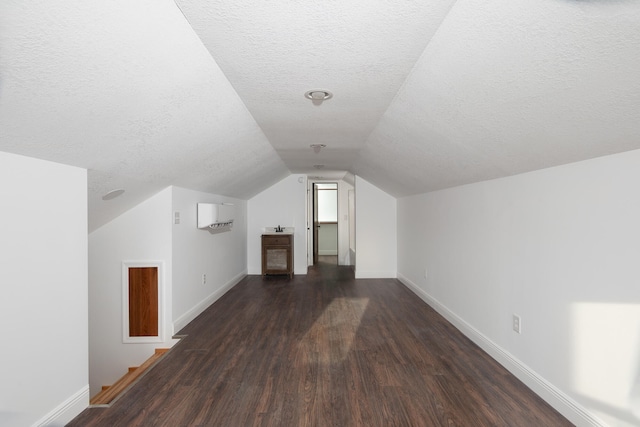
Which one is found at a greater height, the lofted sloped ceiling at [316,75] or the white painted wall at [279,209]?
the lofted sloped ceiling at [316,75]

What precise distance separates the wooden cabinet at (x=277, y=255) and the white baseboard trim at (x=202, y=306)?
0.69 meters

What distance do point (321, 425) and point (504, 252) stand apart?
1.94 m

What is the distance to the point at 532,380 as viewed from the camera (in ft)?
7.98

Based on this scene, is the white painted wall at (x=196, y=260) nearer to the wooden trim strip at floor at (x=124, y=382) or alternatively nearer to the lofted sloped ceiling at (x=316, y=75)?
the wooden trim strip at floor at (x=124, y=382)

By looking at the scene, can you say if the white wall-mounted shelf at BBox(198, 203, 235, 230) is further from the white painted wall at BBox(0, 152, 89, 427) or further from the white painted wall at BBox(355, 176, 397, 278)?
the white painted wall at BBox(355, 176, 397, 278)

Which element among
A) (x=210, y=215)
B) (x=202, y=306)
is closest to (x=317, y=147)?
(x=210, y=215)

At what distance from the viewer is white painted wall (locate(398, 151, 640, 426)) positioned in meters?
1.75

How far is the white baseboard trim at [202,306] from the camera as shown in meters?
3.78

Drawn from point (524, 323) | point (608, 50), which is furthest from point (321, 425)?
point (608, 50)

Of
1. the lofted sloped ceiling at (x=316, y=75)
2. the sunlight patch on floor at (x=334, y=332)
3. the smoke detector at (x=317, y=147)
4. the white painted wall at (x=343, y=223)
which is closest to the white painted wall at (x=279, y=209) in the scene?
the white painted wall at (x=343, y=223)

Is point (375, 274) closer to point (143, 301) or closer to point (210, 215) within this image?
point (210, 215)

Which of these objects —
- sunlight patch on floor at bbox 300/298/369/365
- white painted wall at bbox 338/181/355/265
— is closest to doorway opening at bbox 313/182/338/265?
white painted wall at bbox 338/181/355/265

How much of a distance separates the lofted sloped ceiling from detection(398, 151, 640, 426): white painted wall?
188 millimetres

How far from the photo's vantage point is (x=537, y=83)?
152cm
